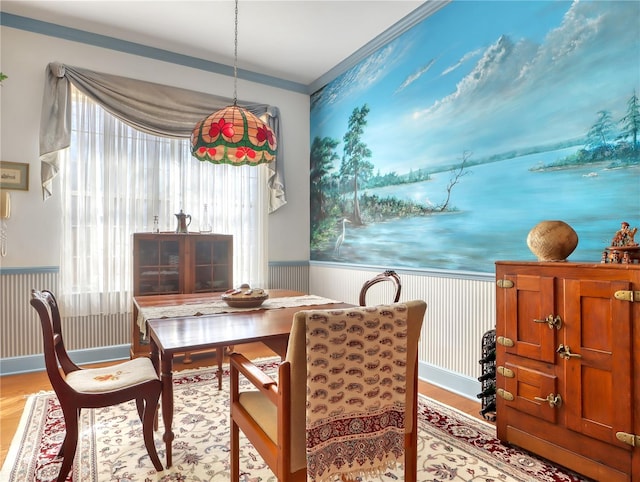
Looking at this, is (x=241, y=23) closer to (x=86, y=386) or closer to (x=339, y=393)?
(x=86, y=386)

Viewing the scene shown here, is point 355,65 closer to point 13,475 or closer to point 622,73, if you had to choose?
point 622,73

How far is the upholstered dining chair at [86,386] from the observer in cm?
174

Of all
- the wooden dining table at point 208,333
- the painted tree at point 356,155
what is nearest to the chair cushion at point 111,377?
the wooden dining table at point 208,333

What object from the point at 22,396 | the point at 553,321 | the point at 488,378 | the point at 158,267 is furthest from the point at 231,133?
the point at 22,396

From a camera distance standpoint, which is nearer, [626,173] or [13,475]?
[13,475]

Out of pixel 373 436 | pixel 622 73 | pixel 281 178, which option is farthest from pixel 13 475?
pixel 622 73

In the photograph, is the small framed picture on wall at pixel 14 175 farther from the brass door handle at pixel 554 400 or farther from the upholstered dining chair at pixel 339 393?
the brass door handle at pixel 554 400

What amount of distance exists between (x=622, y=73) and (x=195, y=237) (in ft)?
11.8

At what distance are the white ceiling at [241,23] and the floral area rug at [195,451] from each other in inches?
128

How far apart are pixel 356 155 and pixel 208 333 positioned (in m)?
2.88

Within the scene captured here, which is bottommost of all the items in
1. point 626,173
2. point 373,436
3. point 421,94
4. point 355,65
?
point 373,436

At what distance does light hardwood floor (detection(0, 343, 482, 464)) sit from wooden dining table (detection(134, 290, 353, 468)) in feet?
3.27

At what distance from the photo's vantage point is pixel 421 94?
11.0 feet

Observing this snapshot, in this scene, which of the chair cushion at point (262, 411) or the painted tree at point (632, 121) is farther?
the painted tree at point (632, 121)
